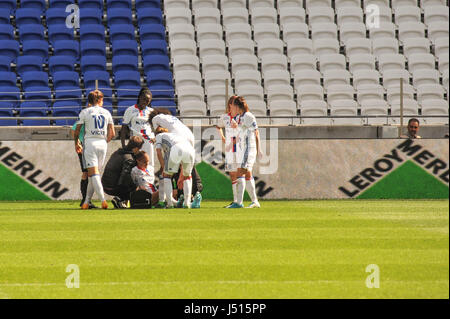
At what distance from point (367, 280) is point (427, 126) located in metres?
11.4

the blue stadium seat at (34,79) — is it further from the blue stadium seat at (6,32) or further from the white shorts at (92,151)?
the white shorts at (92,151)

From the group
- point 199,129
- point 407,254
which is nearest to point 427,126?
point 199,129

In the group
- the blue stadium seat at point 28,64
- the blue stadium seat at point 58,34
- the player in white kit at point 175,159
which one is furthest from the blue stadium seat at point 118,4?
the player in white kit at point 175,159

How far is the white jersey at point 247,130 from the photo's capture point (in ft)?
40.3

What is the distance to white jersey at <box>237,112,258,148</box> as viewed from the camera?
12273 millimetres

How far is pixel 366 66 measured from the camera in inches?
874

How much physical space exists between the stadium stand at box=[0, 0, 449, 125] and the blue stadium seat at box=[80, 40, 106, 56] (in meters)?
0.03

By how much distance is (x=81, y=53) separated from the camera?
22234 millimetres

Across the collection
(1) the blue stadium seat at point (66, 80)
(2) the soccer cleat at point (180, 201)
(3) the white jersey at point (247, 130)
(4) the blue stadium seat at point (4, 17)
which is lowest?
(2) the soccer cleat at point (180, 201)

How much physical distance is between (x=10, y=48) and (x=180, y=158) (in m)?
11.6

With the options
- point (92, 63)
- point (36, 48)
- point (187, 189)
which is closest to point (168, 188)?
point (187, 189)

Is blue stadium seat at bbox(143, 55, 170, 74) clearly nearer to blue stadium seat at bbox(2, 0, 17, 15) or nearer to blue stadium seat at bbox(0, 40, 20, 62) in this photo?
blue stadium seat at bbox(0, 40, 20, 62)

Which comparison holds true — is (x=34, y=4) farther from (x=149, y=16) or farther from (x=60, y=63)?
(x=149, y=16)

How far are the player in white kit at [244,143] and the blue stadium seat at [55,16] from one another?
12379mm
